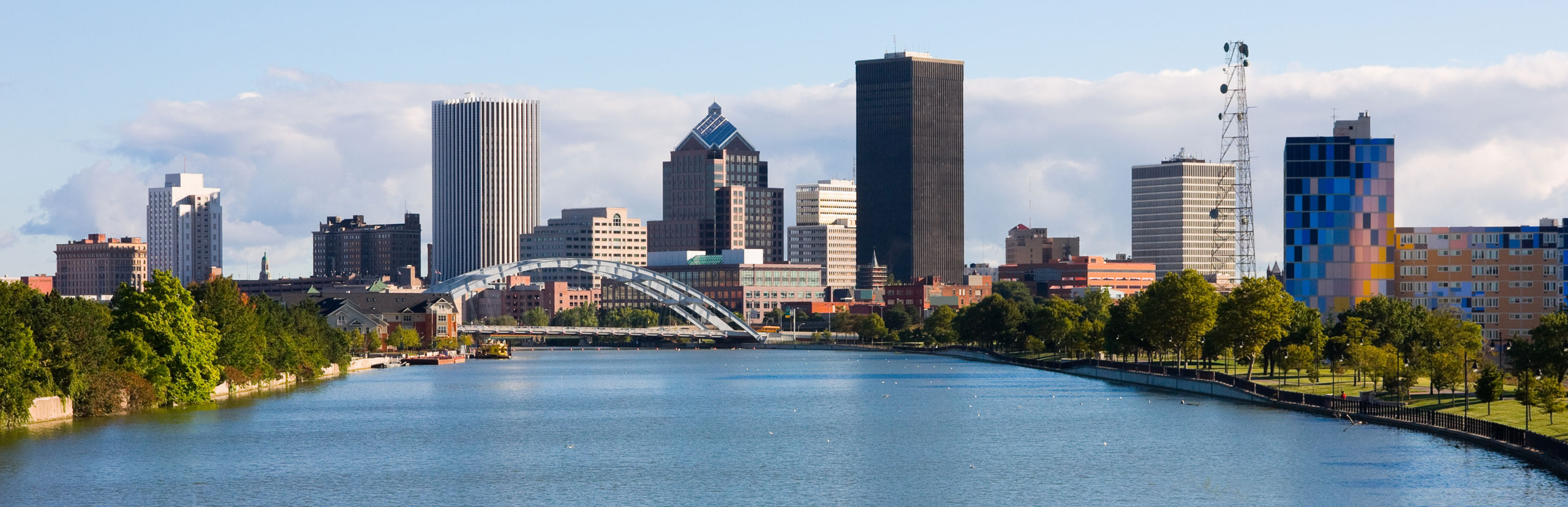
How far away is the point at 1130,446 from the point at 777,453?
58.8 feet

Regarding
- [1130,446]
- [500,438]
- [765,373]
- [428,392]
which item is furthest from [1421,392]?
[765,373]

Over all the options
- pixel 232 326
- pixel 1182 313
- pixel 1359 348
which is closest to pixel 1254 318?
pixel 1182 313

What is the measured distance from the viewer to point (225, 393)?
12888 centimetres

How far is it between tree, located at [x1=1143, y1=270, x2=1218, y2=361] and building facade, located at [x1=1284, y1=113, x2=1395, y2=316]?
141ft

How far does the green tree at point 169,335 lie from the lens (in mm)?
107875

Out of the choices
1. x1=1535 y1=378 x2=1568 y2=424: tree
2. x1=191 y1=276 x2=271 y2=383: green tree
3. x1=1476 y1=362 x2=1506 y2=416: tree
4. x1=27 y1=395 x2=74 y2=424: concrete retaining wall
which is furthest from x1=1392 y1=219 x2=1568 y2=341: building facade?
x1=27 y1=395 x2=74 y2=424: concrete retaining wall

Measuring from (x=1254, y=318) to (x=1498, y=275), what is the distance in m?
69.8

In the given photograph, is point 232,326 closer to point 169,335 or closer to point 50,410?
point 169,335

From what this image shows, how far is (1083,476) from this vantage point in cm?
7581

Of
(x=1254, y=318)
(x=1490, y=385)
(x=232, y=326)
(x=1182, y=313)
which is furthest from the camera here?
(x=1182, y=313)

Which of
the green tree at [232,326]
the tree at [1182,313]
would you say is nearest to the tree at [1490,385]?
the tree at [1182,313]

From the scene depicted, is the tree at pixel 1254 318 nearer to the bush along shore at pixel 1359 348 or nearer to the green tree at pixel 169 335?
the bush along shore at pixel 1359 348

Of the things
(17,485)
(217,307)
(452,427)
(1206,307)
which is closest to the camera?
(17,485)

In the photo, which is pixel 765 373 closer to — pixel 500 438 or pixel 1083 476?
pixel 500 438
